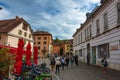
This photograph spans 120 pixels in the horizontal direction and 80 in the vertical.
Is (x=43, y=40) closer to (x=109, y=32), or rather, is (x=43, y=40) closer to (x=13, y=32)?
(x=13, y=32)

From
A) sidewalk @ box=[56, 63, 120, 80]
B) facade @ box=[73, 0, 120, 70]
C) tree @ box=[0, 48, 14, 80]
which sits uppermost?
facade @ box=[73, 0, 120, 70]

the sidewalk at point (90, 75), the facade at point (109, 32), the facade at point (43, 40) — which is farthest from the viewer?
the facade at point (43, 40)

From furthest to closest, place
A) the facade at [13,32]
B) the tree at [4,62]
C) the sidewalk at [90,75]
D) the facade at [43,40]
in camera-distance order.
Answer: the facade at [43,40] < the facade at [13,32] < the sidewalk at [90,75] < the tree at [4,62]

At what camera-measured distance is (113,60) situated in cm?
1914

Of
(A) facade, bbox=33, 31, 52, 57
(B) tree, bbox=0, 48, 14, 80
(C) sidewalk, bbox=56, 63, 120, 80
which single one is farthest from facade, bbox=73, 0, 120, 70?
(A) facade, bbox=33, 31, 52, 57

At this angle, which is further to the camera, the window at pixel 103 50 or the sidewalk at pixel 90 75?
the window at pixel 103 50

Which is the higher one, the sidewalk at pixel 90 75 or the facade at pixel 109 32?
the facade at pixel 109 32

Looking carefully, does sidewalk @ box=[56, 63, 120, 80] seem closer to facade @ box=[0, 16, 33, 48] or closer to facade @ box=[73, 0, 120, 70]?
facade @ box=[73, 0, 120, 70]

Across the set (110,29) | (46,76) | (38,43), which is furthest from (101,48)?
(38,43)

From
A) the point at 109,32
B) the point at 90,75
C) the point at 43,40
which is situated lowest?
the point at 90,75

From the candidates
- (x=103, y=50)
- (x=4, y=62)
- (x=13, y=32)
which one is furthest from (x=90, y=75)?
(x=13, y=32)

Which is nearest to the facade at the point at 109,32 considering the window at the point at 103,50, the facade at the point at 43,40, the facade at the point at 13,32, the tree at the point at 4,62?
the window at the point at 103,50

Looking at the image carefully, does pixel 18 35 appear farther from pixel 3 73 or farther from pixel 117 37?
pixel 3 73

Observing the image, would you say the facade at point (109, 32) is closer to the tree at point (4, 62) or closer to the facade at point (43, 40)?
the tree at point (4, 62)
